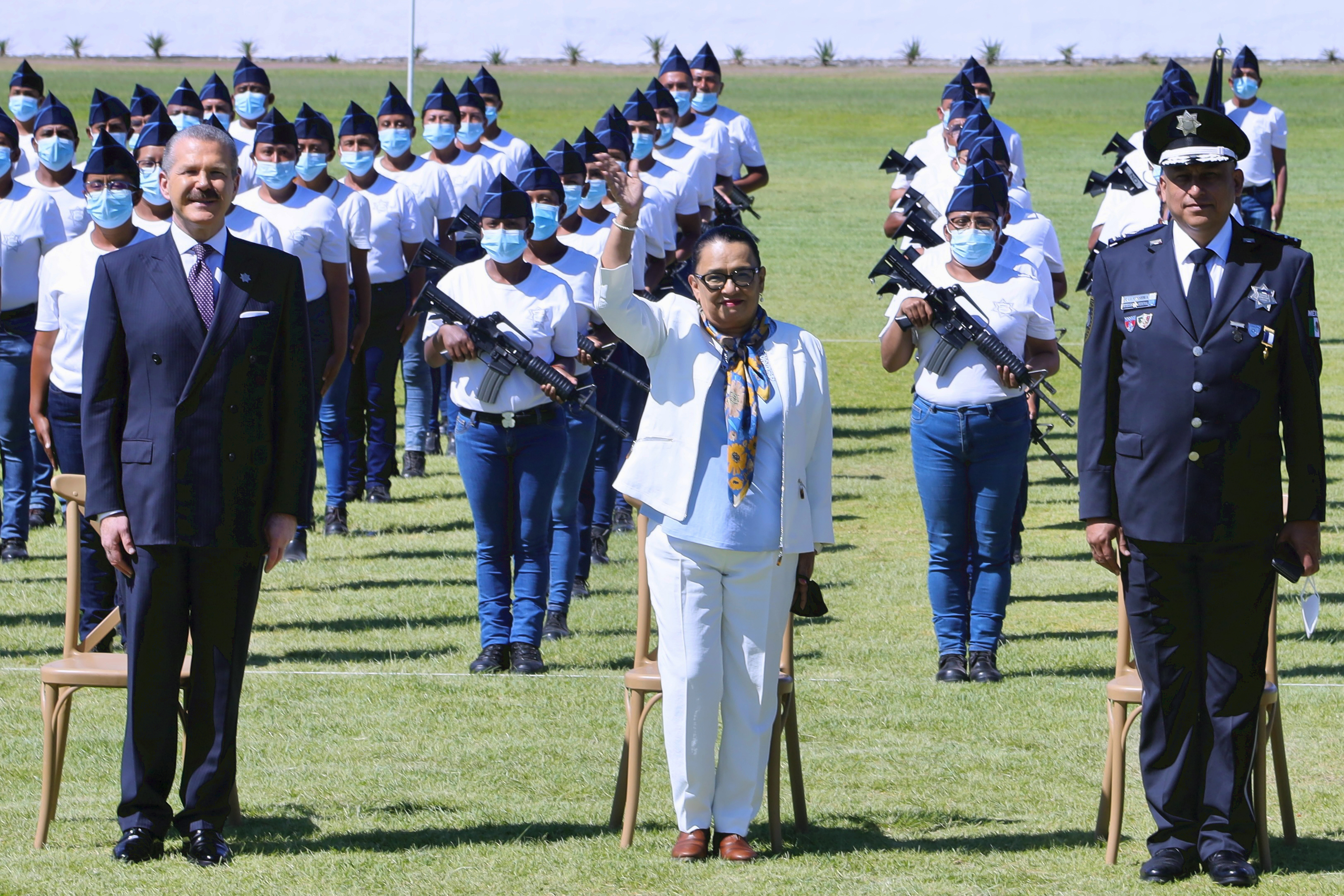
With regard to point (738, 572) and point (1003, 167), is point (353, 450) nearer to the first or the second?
point (1003, 167)

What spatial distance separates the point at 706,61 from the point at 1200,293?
11275 millimetres

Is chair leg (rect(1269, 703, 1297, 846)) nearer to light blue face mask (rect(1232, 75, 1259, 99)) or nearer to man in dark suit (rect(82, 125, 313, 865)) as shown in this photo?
man in dark suit (rect(82, 125, 313, 865))

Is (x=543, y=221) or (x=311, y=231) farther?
(x=311, y=231)

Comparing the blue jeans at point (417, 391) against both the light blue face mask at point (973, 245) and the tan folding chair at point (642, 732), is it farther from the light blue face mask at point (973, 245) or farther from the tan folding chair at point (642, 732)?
the tan folding chair at point (642, 732)

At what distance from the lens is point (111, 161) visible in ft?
28.9

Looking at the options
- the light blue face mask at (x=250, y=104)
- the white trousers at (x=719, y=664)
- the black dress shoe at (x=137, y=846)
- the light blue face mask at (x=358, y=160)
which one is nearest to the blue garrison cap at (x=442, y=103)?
the light blue face mask at (x=250, y=104)

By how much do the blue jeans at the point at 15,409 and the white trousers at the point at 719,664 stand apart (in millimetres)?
5906

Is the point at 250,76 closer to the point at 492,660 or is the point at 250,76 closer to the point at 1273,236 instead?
the point at 492,660

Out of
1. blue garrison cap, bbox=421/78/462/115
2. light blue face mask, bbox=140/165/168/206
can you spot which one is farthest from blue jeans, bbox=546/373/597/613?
blue garrison cap, bbox=421/78/462/115

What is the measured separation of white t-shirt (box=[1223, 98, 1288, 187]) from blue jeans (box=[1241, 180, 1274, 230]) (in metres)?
0.05

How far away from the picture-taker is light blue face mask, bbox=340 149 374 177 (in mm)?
12398

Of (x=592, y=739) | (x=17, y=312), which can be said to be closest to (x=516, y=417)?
(x=592, y=739)

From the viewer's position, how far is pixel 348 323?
10.9 metres

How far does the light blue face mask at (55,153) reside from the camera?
37.8ft
